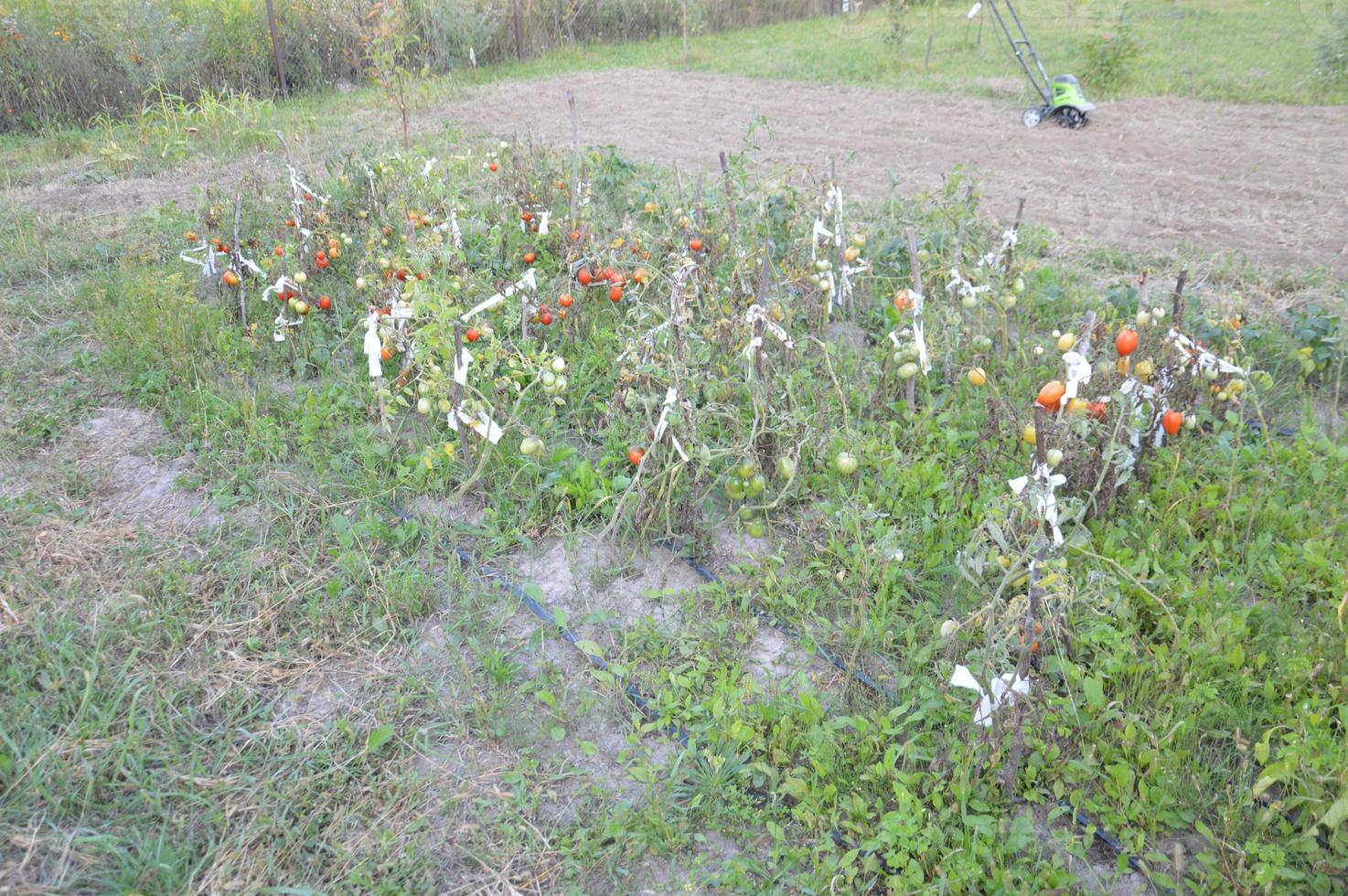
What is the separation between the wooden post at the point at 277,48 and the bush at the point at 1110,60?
8038mm

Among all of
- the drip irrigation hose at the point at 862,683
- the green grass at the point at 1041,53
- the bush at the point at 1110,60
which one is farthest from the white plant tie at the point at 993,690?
the bush at the point at 1110,60

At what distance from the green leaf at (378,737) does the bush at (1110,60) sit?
9.07m

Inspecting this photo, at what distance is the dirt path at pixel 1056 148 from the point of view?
5.51 metres

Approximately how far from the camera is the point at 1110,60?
29.6 feet

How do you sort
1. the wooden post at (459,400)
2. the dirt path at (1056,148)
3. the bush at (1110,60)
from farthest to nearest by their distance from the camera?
the bush at (1110,60)
the dirt path at (1056,148)
the wooden post at (459,400)

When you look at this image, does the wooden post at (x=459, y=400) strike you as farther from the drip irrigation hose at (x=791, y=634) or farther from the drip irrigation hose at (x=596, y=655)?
the drip irrigation hose at (x=791, y=634)

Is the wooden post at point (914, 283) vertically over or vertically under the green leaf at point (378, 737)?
over

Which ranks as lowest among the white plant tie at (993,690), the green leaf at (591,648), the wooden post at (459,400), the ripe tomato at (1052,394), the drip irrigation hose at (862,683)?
the drip irrigation hose at (862,683)

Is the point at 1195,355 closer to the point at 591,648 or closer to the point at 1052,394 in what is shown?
the point at 1052,394

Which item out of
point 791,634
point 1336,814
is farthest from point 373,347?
point 1336,814

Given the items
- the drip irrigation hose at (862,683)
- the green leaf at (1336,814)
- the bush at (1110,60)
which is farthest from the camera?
the bush at (1110,60)

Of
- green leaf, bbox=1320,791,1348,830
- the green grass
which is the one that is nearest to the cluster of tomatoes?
green leaf, bbox=1320,791,1348,830

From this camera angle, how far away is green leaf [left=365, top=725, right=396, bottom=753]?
242 centimetres

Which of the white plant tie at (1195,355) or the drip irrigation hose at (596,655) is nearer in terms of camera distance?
the drip irrigation hose at (596,655)
